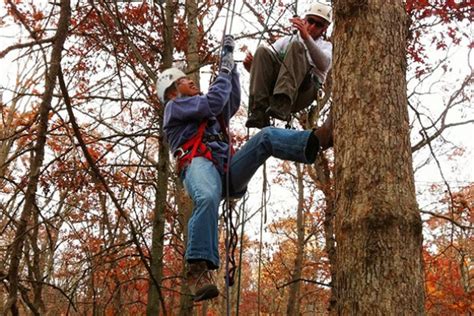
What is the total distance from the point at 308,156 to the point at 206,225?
73 cm

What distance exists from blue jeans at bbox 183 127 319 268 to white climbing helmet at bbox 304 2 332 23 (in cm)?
102

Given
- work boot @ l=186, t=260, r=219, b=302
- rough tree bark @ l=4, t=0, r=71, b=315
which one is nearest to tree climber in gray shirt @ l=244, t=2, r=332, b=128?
work boot @ l=186, t=260, r=219, b=302

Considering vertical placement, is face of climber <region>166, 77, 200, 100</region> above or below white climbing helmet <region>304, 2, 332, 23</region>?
below

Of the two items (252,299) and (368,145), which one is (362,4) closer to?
(368,145)

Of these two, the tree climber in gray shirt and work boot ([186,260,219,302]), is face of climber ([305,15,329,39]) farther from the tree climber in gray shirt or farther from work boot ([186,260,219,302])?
work boot ([186,260,219,302])

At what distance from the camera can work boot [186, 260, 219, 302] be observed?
2.75 meters

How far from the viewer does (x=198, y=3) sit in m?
6.97

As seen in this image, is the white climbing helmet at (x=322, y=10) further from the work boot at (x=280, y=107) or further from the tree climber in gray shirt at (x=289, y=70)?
the work boot at (x=280, y=107)

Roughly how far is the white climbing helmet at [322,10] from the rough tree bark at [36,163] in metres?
1.68

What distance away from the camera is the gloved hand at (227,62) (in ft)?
10.6

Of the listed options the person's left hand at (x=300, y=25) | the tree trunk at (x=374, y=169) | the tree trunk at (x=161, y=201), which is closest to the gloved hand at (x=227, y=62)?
the person's left hand at (x=300, y=25)

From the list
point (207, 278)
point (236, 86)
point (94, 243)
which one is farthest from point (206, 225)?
point (94, 243)

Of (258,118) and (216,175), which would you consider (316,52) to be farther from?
(216,175)

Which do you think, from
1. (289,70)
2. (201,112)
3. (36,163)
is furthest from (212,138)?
(36,163)
